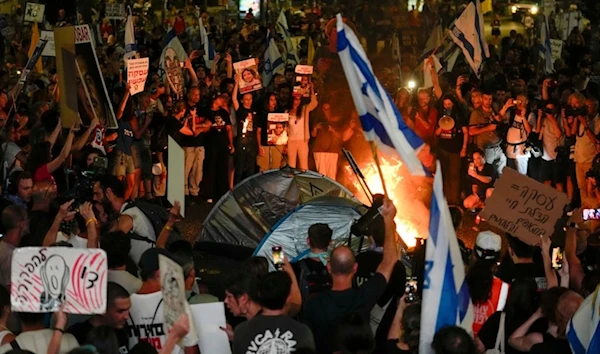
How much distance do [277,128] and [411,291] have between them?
9.02m

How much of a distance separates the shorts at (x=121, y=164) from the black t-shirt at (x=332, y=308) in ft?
26.7

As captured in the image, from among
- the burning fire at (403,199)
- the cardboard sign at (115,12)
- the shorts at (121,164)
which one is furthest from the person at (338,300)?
the cardboard sign at (115,12)

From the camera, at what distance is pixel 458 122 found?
16.3m

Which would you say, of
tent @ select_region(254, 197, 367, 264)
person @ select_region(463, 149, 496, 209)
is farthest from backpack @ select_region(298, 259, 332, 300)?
person @ select_region(463, 149, 496, 209)

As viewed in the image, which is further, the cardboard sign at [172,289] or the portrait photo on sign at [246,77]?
the portrait photo on sign at [246,77]

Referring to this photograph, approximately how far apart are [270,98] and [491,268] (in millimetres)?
9483

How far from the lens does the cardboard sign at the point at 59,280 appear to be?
6246 mm

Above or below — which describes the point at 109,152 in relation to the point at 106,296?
below

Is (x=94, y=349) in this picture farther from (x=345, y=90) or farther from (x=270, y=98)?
(x=345, y=90)

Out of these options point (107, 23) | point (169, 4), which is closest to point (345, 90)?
point (107, 23)

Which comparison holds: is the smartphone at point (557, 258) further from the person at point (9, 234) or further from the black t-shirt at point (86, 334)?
the person at point (9, 234)

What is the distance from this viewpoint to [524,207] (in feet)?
28.0

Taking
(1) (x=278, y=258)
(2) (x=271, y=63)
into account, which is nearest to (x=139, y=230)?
(1) (x=278, y=258)

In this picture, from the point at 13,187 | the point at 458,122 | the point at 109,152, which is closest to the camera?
the point at 13,187
